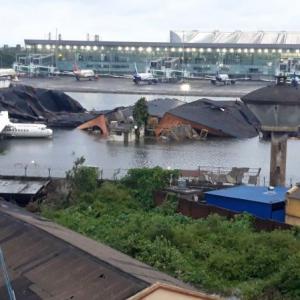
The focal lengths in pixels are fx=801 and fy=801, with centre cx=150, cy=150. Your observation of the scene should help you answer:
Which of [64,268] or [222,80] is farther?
[222,80]

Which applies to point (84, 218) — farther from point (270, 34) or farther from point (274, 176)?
point (270, 34)

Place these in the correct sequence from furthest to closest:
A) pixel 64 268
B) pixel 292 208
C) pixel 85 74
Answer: pixel 85 74, pixel 292 208, pixel 64 268

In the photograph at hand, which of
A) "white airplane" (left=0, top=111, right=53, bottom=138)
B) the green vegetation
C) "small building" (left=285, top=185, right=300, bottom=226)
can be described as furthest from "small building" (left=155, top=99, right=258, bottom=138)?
"small building" (left=285, top=185, right=300, bottom=226)

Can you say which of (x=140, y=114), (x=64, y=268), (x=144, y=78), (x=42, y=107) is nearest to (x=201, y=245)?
(x=64, y=268)

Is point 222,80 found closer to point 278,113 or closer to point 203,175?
point 203,175

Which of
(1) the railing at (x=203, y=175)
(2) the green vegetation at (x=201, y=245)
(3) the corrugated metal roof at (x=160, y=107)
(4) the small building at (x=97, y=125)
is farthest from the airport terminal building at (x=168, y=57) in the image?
(2) the green vegetation at (x=201, y=245)

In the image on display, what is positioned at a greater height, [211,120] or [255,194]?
[211,120]

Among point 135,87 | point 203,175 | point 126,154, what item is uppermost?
point 135,87

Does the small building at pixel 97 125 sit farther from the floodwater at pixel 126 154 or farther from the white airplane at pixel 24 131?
the white airplane at pixel 24 131
